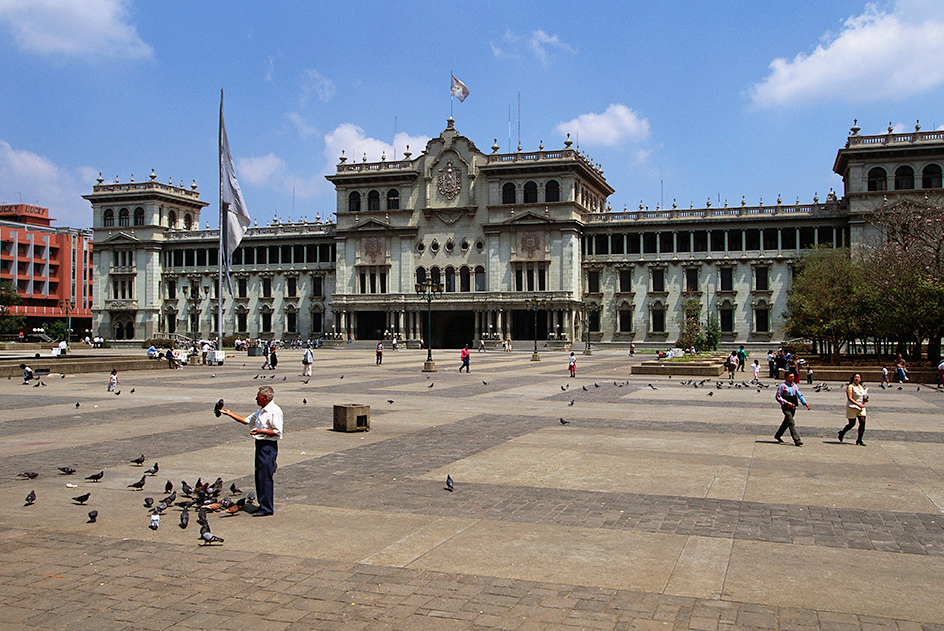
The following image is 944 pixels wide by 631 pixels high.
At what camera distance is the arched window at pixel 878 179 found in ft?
244

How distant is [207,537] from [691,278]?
78979 millimetres

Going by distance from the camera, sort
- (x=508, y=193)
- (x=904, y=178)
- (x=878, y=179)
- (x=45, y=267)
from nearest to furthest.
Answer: (x=904, y=178) < (x=878, y=179) < (x=508, y=193) < (x=45, y=267)

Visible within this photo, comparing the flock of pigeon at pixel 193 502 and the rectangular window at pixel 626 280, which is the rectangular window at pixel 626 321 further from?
the flock of pigeon at pixel 193 502

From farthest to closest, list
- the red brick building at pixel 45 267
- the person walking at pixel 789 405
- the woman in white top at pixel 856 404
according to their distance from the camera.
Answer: the red brick building at pixel 45 267
the woman in white top at pixel 856 404
the person walking at pixel 789 405

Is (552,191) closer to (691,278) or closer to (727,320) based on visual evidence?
(691,278)

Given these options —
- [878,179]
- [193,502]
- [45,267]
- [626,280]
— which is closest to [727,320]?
[626,280]

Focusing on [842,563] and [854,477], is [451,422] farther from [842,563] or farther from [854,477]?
[842,563]

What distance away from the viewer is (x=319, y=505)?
1088 centimetres

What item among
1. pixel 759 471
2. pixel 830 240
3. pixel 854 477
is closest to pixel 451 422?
pixel 759 471

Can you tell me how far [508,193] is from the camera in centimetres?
8750

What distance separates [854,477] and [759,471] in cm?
148

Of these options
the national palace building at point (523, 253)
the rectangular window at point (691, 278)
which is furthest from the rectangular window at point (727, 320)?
the rectangular window at point (691, 278)

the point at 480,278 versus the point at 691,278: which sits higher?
the point at 480,278

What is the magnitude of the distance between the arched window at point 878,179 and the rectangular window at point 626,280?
24760mm
